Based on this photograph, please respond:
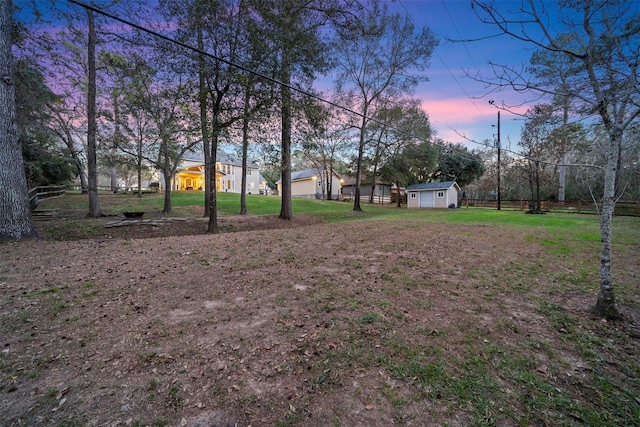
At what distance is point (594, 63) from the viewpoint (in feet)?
11.6

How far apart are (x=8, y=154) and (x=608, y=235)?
39.6ft

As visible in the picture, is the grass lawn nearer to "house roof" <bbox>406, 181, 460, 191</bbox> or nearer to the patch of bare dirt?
the patch of bare dirt

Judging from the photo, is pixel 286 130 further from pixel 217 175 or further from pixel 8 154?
pixel 217 175

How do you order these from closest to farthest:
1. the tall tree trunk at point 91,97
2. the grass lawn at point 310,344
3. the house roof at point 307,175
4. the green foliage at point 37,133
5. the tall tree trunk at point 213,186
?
1. the grass lawn at point 310,344
2. the tall tree trunk at point 213,186
3. the tall tree trunk at point 91,97
4. the green foliage at point 37,133
5. the house roof at point 307,175

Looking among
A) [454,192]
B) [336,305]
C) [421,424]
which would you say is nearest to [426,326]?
[336,305]

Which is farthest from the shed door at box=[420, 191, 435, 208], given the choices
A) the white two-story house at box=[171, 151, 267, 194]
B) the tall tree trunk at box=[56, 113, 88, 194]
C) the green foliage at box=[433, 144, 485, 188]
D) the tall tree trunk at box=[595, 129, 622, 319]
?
the tall tree trunk at box=[56, 113, 88, 194]

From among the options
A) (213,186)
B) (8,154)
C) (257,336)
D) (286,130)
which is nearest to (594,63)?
(257,336)

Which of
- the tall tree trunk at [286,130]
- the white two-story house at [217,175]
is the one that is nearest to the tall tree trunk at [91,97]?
the tall tree trunk at [286,130]

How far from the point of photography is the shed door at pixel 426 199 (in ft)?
102

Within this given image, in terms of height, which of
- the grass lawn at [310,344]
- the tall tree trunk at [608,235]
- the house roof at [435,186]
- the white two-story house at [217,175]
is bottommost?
the grass lawn at [310,344]

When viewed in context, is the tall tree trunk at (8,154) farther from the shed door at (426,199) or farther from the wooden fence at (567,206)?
the shed door at (426,199)

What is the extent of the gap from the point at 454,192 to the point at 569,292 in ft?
96.9

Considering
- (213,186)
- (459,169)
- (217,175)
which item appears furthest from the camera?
(217,175)

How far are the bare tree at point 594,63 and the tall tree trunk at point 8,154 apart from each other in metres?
10.2
